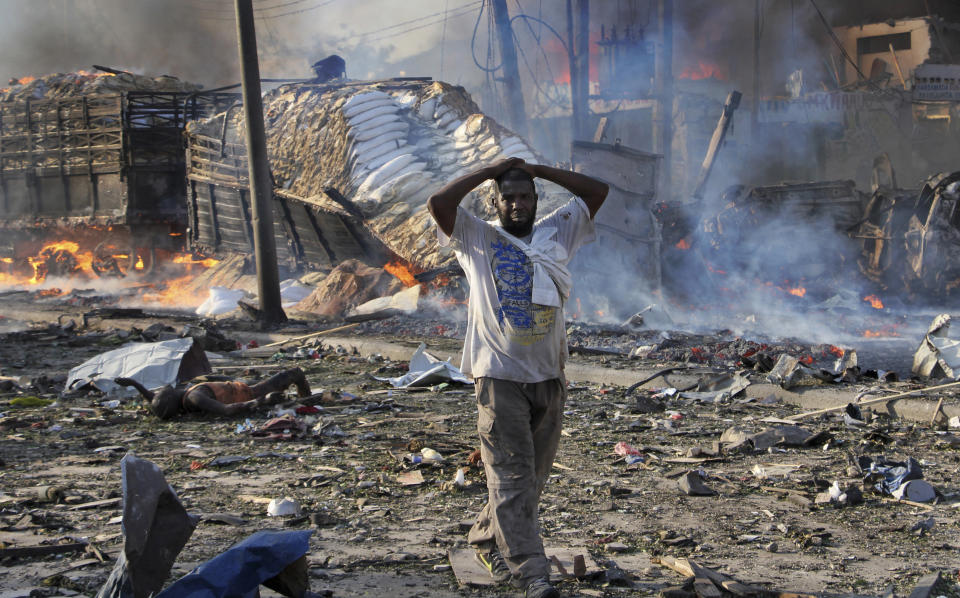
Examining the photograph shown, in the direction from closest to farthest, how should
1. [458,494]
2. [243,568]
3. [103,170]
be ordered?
[243,568] < [458,494] < [103,170]

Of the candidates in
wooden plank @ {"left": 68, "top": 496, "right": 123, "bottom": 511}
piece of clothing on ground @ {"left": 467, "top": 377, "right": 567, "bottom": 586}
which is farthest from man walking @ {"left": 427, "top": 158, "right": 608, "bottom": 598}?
wooden plank @ {"left": 68, "top": 496, "right": 123, "bottom": 511}

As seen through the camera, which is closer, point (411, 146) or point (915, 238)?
point (915, 238)

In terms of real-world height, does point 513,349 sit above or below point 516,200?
below

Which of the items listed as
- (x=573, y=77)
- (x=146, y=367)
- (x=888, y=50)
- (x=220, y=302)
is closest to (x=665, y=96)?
(x=573, y=77)

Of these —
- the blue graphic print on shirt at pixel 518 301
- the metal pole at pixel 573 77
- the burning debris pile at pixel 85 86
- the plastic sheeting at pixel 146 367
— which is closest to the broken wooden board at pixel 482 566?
the blue graphic print on shirt at pixel 518 301

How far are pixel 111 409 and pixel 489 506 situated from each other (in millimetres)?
4835

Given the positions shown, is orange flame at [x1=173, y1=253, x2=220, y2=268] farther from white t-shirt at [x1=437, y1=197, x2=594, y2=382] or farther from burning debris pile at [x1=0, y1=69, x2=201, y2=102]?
white t-shirt at [x1=437, y1=197, x2=594, y2=382]

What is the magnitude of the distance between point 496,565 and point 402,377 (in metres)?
4.97

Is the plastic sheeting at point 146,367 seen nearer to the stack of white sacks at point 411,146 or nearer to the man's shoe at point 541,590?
the man's shoe at point 541,590

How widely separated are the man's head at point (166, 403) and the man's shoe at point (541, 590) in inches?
173

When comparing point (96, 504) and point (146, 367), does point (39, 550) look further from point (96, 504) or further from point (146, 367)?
point (146, 367)

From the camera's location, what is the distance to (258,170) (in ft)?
38.7

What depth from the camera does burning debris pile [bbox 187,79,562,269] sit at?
535 inches

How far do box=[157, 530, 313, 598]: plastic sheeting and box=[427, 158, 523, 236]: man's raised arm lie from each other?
4.29 ft
